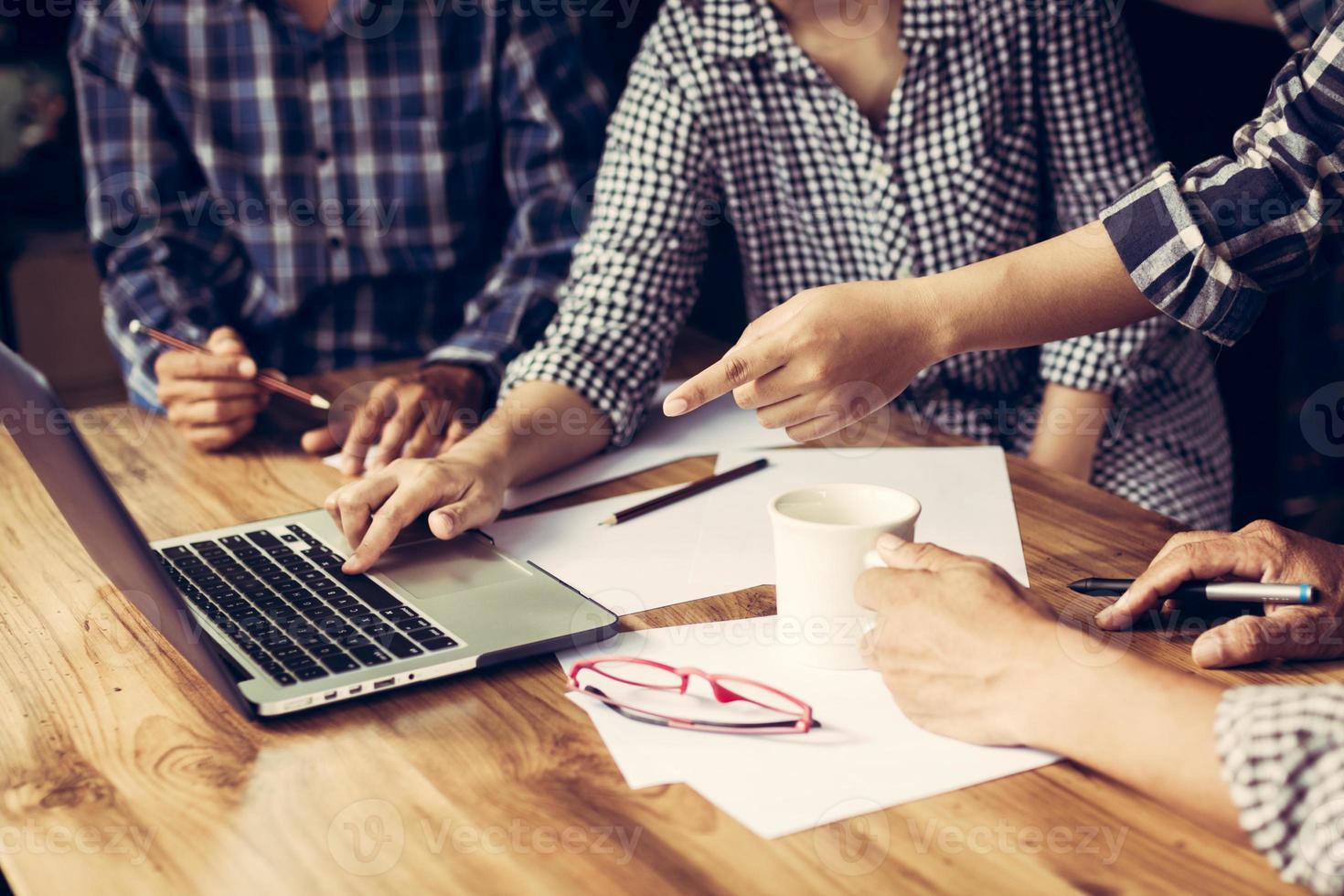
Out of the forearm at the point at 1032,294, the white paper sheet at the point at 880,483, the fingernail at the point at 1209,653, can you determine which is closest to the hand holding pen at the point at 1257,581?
the fingernail at the point at 1209,653

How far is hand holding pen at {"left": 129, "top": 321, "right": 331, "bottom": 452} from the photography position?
4.14ft

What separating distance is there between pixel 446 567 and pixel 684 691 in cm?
27

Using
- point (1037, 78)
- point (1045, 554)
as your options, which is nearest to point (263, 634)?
point (1045, 554)

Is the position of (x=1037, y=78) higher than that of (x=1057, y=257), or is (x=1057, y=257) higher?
(x=1037, y=78)

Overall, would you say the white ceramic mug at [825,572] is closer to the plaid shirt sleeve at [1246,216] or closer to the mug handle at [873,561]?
the mug handle at [873,561]

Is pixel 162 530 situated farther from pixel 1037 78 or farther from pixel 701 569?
pixel 1037 78

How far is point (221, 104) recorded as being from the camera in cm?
167

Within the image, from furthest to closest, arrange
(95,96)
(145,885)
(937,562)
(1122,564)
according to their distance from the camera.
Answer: (95,96)
(1122,564)
(937,562)
(145,885)

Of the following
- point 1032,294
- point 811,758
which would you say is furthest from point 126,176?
point 811,758

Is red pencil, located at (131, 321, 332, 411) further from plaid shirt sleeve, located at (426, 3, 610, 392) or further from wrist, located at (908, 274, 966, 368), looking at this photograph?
wrist, located at (908, 274, 966, 368)

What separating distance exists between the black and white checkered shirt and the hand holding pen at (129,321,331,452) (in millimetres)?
275

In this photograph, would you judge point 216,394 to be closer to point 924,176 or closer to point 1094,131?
point 924,176

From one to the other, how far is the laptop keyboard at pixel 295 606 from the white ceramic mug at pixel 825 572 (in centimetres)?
22

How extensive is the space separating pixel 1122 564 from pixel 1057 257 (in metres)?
0.25
